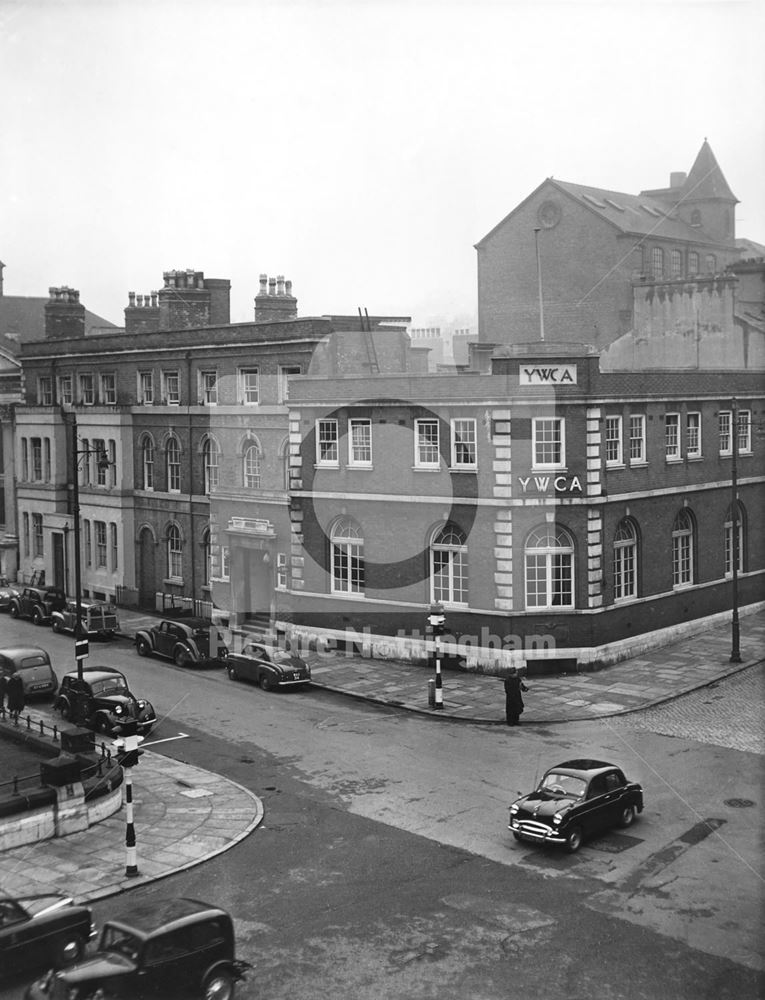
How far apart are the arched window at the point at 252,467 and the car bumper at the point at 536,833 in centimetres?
2432

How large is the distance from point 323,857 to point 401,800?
3.64 metres

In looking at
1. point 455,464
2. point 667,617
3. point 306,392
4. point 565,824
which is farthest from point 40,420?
point 565,824

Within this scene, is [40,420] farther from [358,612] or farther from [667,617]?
[667,617]

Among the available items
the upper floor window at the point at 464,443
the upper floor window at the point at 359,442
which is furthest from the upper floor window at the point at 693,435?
the upper floor window at the point at 359,442

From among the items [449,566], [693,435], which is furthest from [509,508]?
[693,435]

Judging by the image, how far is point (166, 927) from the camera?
15.4 meters

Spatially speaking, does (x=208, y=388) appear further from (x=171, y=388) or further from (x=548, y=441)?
(x=548, y=441)

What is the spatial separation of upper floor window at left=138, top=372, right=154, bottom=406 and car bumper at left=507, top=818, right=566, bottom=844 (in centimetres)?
3333

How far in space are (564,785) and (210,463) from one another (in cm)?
2794

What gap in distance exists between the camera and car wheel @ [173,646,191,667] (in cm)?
3903

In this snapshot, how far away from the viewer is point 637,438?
38906mm

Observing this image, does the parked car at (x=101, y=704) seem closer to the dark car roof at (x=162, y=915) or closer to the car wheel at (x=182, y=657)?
the car wheel at (x=182, y=657)

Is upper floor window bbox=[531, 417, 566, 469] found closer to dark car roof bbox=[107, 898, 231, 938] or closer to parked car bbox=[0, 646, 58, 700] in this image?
parked car bbox=[0, 646, 58, 700]

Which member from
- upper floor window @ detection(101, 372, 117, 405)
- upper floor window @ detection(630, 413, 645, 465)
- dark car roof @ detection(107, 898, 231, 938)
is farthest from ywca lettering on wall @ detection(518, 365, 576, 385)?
upper floor window @ detection(101, 372, 117, 405)
